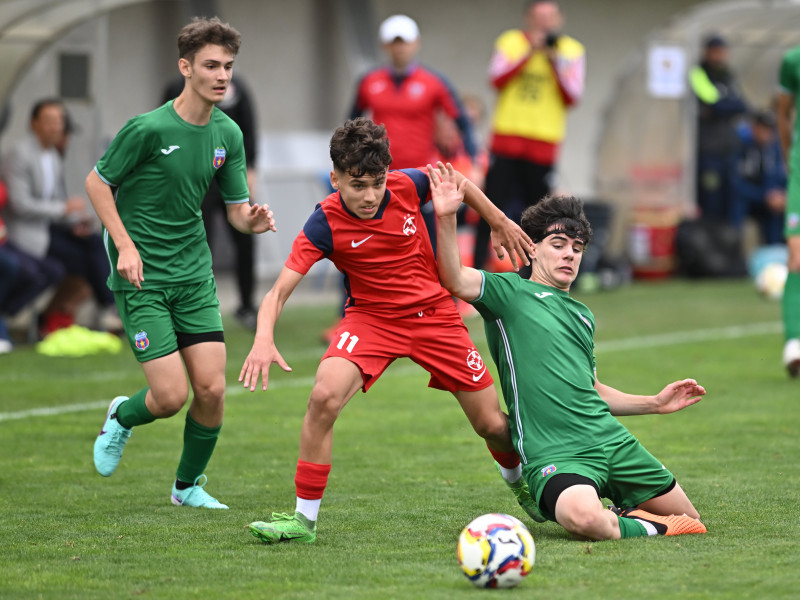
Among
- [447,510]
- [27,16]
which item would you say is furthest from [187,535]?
[27,16]

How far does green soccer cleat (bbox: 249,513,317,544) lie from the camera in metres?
4.99

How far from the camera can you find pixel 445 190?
5.20 metres

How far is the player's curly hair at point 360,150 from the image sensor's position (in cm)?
502

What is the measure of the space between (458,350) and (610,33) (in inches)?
615

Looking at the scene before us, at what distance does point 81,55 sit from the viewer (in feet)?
38.9

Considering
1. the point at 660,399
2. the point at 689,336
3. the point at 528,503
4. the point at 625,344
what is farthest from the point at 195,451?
the point at 689,336

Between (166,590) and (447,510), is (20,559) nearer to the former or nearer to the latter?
(166,590)

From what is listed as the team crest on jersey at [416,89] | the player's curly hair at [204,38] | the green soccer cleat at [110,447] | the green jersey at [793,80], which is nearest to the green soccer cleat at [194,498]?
the green soccer cleat at [110,447]

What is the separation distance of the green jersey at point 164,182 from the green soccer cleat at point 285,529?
126 centimetres

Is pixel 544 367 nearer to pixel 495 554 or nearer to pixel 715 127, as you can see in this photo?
pixel 495 554

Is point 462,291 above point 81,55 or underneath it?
underneath

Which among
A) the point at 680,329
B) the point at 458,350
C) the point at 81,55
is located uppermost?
the point at 81,55

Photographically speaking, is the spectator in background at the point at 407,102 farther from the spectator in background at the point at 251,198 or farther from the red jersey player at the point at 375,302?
the red jersey player at the point at 375,302

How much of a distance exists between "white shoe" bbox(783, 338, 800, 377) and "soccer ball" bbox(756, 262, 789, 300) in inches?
220
